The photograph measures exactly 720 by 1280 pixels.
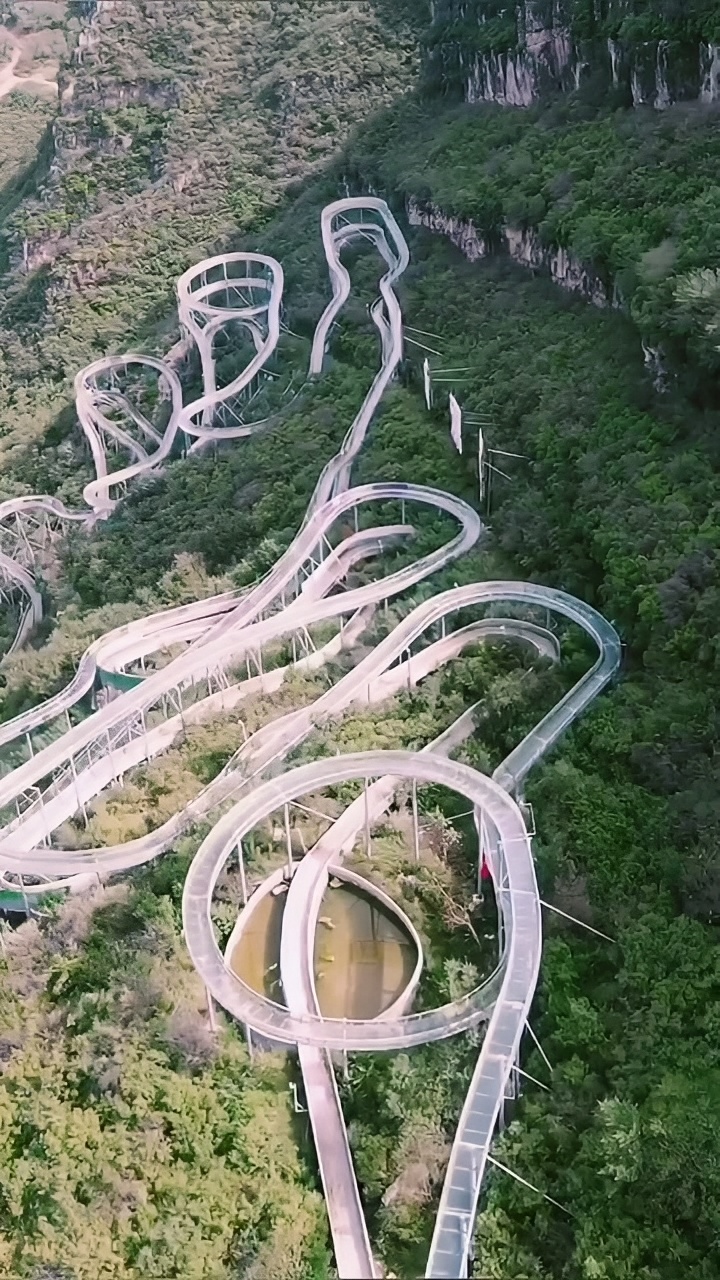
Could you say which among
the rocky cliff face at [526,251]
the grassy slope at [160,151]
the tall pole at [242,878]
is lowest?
the tall pole at [242,878]

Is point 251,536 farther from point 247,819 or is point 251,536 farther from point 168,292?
point 168,292

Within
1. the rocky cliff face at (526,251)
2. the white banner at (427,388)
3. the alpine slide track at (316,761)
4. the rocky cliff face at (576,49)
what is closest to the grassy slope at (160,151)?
the rocky cliff face at (576,49)

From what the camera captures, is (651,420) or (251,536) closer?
(651,420)

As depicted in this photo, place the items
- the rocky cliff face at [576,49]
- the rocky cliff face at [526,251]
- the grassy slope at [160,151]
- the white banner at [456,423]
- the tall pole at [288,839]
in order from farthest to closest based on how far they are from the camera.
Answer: the grassy slope at [160,151] → the rocky cliff face at [576,49] → the rocky cliff face at [526,251] → the white banner at [456,423] → the tall pole at [288,839]

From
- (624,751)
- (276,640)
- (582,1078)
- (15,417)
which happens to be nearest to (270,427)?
(276,640)

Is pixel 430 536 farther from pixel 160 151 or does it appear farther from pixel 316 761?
pixel 160 151

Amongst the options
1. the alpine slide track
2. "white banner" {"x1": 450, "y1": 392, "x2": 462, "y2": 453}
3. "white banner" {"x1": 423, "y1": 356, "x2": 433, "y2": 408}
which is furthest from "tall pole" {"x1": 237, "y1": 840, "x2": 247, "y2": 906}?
"white banner" {"x1": 423, "y1": 356, "x2": 433, "y2": 408}

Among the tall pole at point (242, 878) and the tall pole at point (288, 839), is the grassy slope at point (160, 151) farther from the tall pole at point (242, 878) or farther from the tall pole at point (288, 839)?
the tall pole at point (242, 878)
